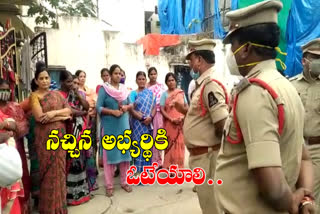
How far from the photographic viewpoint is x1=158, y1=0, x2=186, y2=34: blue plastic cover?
13141 mm

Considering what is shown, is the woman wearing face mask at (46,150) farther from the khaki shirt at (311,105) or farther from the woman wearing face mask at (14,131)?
the khaki shirt at (311,105)

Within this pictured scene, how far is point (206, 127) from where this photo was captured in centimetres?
245

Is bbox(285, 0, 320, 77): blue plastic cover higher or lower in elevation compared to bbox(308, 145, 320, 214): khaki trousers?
higher

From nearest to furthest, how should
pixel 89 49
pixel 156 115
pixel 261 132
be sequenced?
pixel 261 132 → pixel 156 115 → pixel 89 49

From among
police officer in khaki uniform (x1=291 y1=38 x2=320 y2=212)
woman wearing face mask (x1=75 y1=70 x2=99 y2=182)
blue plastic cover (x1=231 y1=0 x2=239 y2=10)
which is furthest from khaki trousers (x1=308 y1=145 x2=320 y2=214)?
blue plastic cover (x1=231 y1=0 x2=239 y2=10)

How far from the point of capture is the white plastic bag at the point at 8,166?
166 centimetres

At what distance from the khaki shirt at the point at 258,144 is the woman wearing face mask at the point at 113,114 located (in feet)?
9.71

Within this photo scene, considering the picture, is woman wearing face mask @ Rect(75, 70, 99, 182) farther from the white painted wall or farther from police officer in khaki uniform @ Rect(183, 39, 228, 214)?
the white painted wall

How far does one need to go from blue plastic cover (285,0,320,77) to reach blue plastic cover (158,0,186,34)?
18.9 ft

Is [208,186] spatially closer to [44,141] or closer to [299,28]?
[44,141]

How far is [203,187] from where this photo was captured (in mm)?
2518

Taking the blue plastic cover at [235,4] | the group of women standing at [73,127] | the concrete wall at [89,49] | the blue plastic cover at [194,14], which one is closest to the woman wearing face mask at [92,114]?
the group of women standing at [73,127]

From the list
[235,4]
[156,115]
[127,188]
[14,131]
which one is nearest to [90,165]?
[127,188]

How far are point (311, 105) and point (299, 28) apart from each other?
6.02 m
